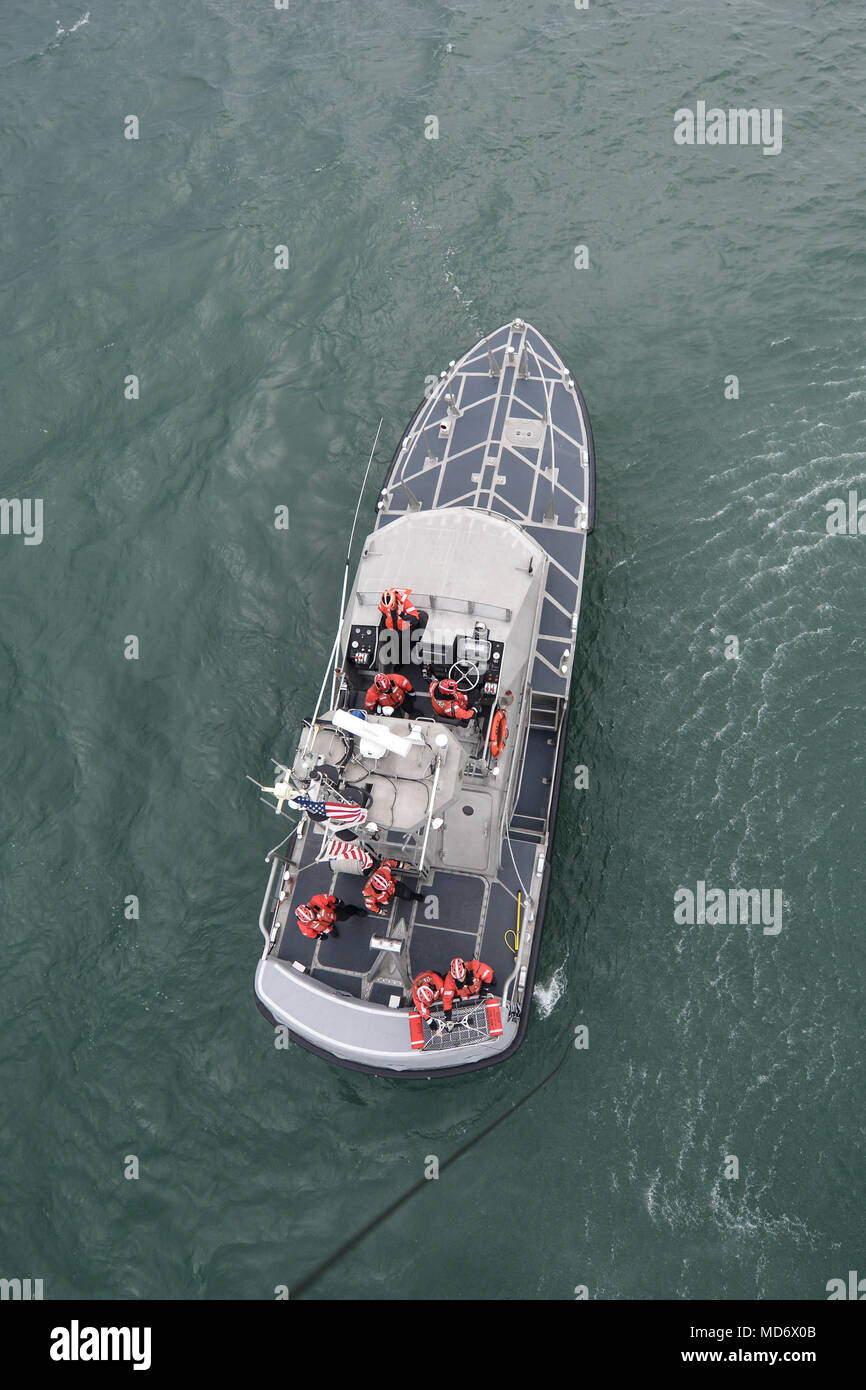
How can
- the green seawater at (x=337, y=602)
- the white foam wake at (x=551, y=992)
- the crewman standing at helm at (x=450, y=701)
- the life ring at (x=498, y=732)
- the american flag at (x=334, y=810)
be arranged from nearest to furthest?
1. the american flag at (x=334, y=810)
2. the green seawater at (x=337, y=602)
3. the crewman standing at helm at (x=450, y=701)
4. the life ring at (x=498, y=732)
5. the white foam wake at (x=551, y=992)

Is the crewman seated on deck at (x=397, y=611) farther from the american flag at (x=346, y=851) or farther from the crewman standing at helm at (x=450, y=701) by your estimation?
the american flag at (x=346, y=851)

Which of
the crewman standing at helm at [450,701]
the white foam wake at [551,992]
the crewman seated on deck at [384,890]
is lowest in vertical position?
the white foam wake at [551,992]

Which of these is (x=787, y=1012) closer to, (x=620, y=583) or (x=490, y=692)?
(x=490, y=692)

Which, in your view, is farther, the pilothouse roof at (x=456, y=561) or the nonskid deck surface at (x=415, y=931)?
the pilothouse roof at (x=456, y=561)

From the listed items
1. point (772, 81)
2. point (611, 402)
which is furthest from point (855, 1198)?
point (772, 81)

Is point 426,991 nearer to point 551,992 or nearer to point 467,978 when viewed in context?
point 467,978

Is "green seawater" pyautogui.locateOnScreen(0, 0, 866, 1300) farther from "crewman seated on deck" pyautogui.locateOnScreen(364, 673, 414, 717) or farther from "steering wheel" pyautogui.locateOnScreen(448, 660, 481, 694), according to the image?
"steering wheel" pyautogui.locateOnScreen(448, 660, 481, 694)

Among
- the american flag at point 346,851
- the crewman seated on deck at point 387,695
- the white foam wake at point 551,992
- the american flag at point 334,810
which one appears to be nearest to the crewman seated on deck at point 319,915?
the american flag at point 346,851
